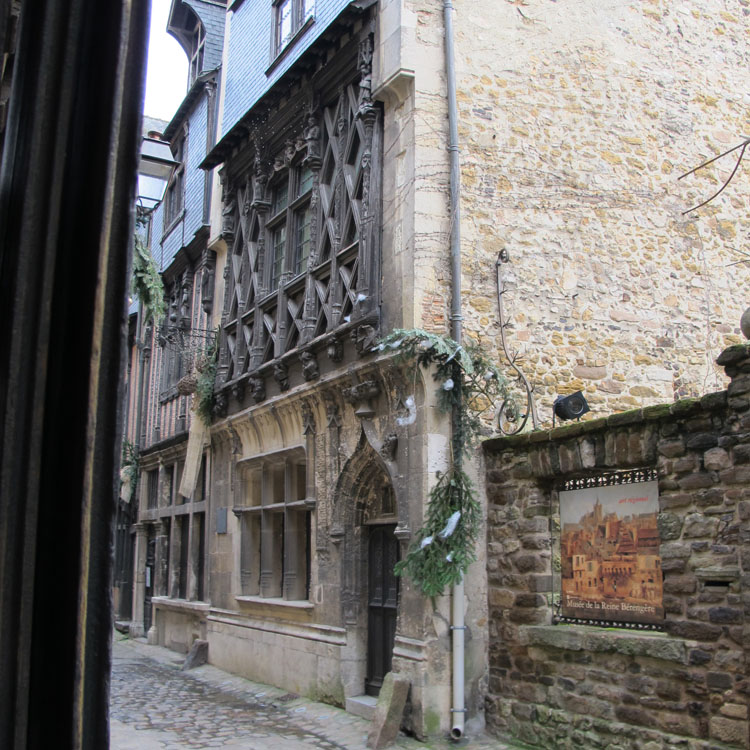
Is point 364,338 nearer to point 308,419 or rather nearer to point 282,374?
point 308,419

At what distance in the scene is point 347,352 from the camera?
10.4 metres

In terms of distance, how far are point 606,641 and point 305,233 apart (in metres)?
6.91

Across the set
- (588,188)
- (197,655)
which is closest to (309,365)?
(588,188)

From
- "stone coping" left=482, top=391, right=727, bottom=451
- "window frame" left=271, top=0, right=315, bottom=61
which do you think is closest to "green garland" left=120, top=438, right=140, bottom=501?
"window frame" left=271, top=0, right=315, bottom=61

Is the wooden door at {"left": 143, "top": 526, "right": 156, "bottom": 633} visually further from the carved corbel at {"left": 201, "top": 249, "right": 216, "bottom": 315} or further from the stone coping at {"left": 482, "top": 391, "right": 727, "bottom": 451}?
the stone coping at {"left": 482, "top": 391, "right": 727, "bottom": 451}

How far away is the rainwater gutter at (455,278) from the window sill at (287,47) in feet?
10.6

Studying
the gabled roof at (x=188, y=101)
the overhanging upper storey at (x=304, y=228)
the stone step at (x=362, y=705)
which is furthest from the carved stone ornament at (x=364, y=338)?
the gabled roof at (x=188, y=101)

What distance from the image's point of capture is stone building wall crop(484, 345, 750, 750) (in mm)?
6316

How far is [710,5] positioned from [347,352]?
623 centimetres

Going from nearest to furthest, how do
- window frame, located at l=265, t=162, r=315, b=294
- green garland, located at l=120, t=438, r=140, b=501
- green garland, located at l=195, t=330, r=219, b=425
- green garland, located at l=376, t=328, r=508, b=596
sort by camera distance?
green garland, located at l=376, t=328, r=508, b=596 → window frame, located at l=265, t=162, r=315, b=294 → green garland, located at l=195, t=330, r=219, b=425 → green garland, located at l=120, t=438, r=140, b=501

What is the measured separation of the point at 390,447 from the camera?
9.41m

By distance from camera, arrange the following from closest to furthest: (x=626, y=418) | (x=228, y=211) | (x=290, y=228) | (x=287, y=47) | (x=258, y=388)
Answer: (x=626, y=418)
(x=290, y=228)
(x=258, y=388)
(x=287, y=47)
(x=228, y=211)

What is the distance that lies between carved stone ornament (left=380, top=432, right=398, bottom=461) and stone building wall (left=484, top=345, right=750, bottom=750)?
3.59 ft

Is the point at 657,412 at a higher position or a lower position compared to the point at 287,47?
lower
